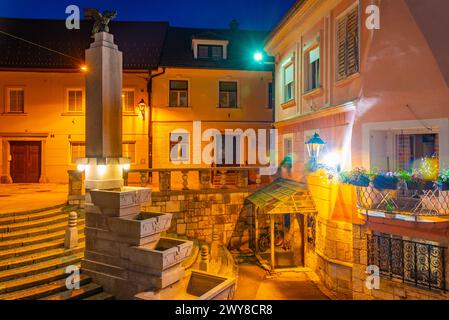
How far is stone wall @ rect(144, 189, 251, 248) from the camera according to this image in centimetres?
1321

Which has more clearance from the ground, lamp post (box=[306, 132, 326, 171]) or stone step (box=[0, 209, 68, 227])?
lamp post (box=[306, 132, 326, 171])

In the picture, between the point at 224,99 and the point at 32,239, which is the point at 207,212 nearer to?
the point at 32,239

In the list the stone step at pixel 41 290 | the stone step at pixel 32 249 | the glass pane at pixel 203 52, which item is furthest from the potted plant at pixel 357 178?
the glass pane at pixel 203 52

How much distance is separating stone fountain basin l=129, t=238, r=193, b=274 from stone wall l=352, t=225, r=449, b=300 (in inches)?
180

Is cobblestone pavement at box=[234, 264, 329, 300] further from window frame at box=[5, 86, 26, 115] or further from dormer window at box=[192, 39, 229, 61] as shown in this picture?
window frame at box=[5, 86, 26, 115]

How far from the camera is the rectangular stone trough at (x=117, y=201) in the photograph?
6770mm

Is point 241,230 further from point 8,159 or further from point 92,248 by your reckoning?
point 8,159

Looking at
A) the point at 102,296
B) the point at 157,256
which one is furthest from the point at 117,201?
the point at 102,296

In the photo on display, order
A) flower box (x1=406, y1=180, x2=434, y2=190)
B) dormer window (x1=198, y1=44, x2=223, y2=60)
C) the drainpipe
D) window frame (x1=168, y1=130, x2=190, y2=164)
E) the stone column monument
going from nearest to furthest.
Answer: flower box (x1=406, y1=180, x2=434, y2=190), the stone column monument, the drainpipe, window frame (x1=168, y1=130, x2=190, y2=164), dormer window (x1=198, y1=44, x2=223, y2=60)

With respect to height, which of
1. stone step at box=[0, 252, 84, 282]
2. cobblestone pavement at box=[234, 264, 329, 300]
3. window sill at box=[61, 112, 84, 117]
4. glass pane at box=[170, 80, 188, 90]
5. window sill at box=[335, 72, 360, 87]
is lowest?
cobblestone pavement at box=[234, 264, 329, 300]

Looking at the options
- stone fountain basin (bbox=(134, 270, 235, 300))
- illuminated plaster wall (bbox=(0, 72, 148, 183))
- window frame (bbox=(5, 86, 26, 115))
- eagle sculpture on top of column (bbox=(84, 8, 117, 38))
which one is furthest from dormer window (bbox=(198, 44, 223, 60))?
stone fountain basin (bbox=(134, 270, 235, 300))

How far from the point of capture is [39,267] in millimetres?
7207

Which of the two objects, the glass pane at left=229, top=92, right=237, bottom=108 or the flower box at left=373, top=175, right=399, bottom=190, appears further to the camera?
the glass pane at left=229, top=92, right=237, bottom=108

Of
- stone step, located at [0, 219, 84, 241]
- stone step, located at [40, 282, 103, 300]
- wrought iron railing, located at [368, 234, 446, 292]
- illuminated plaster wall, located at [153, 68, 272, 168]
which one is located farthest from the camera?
illuminated plaster wall, located at [153, 68, 272, 168]
